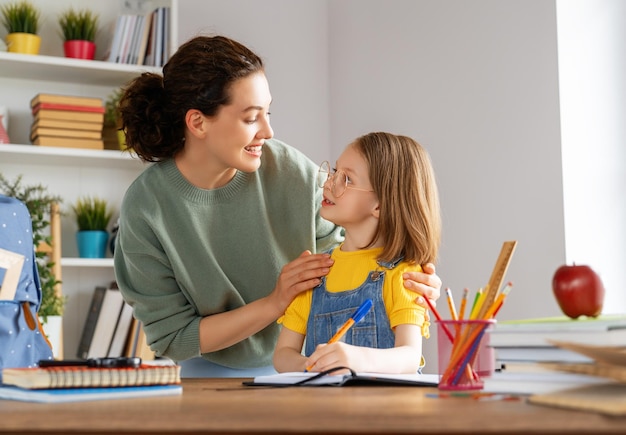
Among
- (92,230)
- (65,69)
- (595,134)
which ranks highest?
(65,69)

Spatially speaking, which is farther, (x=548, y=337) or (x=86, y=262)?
(x=86, y=262)

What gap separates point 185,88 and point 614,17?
145cm

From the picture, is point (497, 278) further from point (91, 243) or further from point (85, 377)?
point (91, 243)

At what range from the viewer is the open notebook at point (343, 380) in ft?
3.69

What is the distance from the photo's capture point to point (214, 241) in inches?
75.5

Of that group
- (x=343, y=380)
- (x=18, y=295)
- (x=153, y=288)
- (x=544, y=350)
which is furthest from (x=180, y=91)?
(x=544, y=350)

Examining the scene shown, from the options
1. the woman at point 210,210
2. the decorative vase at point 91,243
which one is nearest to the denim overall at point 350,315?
the woman at point 210,210

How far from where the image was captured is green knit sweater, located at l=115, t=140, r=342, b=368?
6.09ft

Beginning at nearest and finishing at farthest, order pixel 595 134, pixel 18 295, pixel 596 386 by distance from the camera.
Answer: pixel 596 386, pixel 18 295, pixel 595 134

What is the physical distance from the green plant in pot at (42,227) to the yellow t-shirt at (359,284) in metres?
1.64

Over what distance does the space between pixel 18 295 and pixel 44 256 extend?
5.10 feet

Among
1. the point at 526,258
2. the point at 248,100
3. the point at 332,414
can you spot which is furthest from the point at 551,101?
the point at 332,414

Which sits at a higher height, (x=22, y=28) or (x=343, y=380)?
(x=22, y=28)

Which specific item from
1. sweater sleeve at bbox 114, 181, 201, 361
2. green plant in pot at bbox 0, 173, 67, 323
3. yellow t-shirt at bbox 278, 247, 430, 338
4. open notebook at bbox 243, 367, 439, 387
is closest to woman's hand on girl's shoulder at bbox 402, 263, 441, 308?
yellow t-shirt at bbox 278, 247, 430, 338
